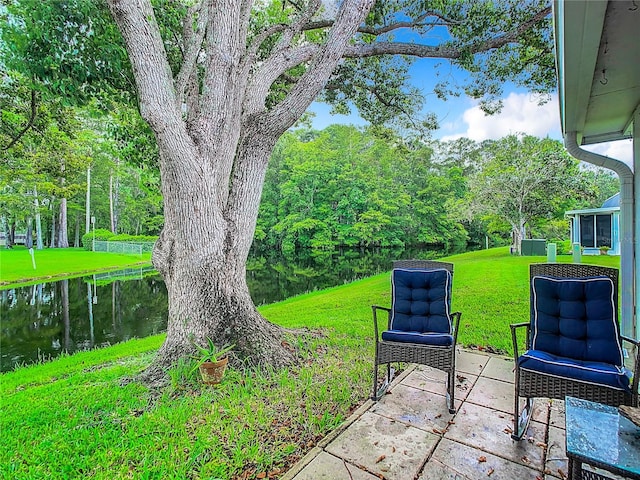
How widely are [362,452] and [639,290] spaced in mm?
2944

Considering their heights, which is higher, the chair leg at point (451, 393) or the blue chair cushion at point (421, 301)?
the blue chair cushion at point (421, 301)

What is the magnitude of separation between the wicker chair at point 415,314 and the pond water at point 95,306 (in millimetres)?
5085

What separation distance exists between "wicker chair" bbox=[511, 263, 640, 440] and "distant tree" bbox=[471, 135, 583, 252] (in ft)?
37.8

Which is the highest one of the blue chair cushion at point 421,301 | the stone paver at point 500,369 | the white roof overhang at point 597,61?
the white roof overhang at point 597,61

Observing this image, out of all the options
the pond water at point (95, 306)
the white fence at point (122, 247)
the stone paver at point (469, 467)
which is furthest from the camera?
the white fence at point (122, 247)

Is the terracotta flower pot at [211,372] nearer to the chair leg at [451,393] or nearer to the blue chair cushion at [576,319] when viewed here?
the chair leg at [451,393]

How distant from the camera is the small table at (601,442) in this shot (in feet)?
3.43

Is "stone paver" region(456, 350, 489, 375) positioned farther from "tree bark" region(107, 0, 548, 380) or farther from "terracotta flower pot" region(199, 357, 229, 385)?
Answer: "terracotta flower pot" region(199, 357, 229, 385)

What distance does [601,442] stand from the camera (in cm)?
115

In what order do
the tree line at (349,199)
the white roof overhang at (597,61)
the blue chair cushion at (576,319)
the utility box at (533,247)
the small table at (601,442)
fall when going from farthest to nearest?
1. the tree line at (349,199)
2. the utility box at (533,247)
3. the blue chair cushion at (576,319)
4. the white roof overhang at (597,61)
5. the small table at (601,442)

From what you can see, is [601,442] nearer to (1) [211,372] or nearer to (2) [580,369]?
(2) [580,369]

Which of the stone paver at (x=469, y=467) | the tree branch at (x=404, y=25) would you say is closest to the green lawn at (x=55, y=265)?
the tree branch at (x=404, y=25)

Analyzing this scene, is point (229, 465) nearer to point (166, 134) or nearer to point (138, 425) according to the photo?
point (138, 425)

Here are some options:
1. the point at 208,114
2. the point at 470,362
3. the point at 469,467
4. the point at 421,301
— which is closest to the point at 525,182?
the point at 470,362
